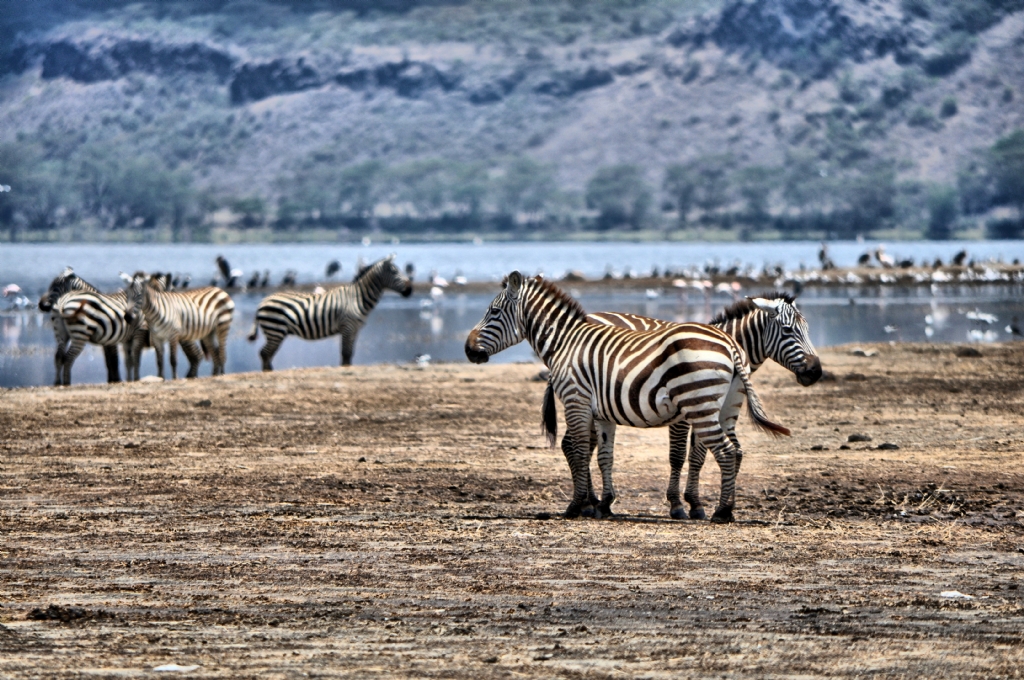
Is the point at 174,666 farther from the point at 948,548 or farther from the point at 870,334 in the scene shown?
the point at 870,334

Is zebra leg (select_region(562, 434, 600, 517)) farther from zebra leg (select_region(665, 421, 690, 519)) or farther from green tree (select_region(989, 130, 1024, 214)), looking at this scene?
green tree (select_region(989, 130, 1024, 214))

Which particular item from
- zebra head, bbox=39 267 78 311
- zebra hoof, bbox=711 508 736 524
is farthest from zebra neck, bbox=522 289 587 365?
zebra head, bbox=39 267 78 311

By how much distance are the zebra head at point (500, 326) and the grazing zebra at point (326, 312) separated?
13.4m

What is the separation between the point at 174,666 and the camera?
21.1 ft

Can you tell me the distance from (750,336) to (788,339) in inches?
13.5

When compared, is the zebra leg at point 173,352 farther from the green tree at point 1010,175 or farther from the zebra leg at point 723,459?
the green tree at point 1010,175

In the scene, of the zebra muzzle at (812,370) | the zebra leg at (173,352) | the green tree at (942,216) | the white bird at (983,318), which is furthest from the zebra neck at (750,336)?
the green tree at (942,216)

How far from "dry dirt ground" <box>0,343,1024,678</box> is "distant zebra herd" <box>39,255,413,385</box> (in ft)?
15.8

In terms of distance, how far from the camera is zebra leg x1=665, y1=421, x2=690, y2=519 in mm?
10805

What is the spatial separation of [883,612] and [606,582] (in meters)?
1.61

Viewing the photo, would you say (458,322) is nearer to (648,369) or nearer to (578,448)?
(578,448)

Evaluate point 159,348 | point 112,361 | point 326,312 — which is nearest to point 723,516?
point 159,348

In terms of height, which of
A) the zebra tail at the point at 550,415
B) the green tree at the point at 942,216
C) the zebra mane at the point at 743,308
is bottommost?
the zebra tail at the point at 550,415

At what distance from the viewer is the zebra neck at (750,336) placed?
12.0 metres
